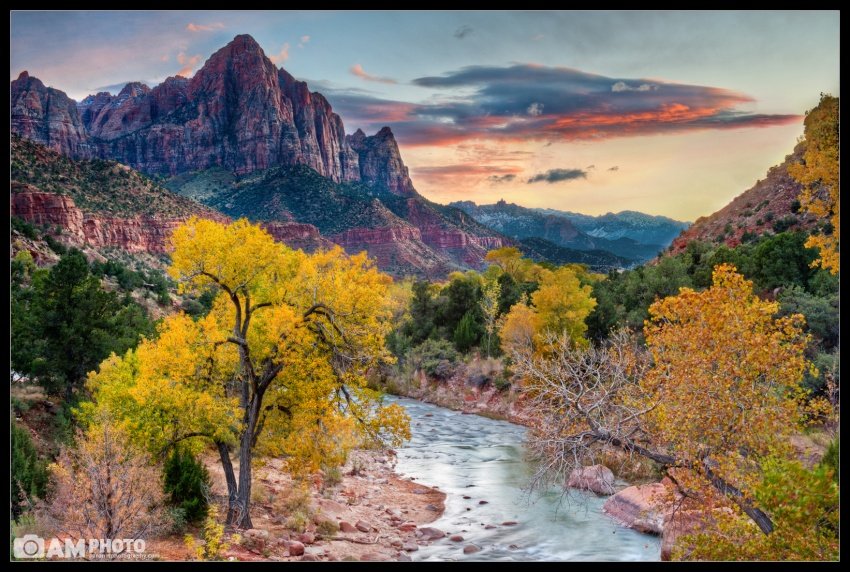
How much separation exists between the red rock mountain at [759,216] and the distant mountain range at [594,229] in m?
2.54

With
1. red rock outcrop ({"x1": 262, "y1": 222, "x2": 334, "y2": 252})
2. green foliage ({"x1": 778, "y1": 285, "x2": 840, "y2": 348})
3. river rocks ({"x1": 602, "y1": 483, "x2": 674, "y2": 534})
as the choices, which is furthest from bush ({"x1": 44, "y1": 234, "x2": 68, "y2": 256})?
green foliage ({"x1": 778, "y1": 285, "x2": 840, "y2": 348})

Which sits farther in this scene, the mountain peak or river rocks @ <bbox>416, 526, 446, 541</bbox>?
the mountain peak

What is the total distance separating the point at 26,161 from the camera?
174 ft

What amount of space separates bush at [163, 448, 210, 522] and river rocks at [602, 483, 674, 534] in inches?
431

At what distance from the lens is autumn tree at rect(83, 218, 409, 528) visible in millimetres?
12703

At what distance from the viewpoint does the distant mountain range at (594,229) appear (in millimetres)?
73312

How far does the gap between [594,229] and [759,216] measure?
72099 millimetres

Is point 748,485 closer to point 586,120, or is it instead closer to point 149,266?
point 586,120

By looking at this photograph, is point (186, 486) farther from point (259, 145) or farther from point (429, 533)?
point (259, 145)

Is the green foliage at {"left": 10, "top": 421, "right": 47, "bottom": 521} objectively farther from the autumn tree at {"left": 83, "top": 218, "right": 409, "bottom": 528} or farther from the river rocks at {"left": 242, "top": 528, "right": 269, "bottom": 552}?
the river rocks at {"left": 242, "top": 528, "right": 269, "bottom": 552}

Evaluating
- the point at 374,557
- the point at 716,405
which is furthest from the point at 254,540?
the point at 716,405

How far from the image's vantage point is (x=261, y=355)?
44.5 ft

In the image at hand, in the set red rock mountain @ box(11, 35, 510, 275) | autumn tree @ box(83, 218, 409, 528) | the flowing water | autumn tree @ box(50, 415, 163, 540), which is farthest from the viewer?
red rock mountain @ box(11, 35, 510, 275)
